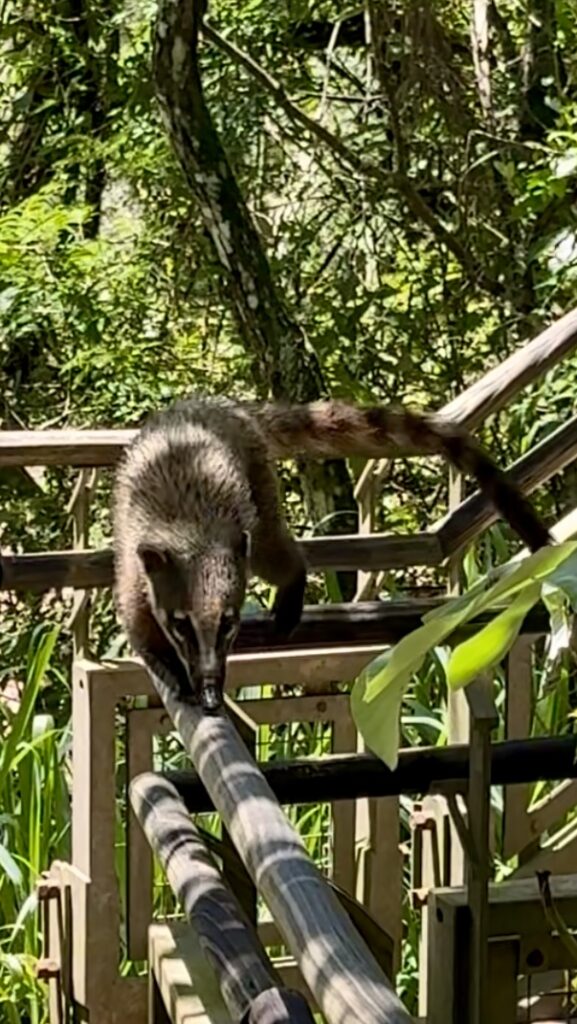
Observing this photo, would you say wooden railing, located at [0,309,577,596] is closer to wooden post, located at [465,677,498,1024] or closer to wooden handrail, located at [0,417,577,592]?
wooden handrail, located at [0,417,577,592]

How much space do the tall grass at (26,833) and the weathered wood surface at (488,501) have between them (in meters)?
0.65

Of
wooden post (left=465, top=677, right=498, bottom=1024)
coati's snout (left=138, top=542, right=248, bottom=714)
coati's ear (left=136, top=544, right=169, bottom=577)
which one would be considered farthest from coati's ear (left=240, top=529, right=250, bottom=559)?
wooden post (left=465, top=677, right=498, bottom=1024)

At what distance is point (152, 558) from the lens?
83.8 inches

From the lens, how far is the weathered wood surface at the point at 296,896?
2.43 ft

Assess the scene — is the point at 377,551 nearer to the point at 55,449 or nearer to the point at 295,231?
the point at 55,449

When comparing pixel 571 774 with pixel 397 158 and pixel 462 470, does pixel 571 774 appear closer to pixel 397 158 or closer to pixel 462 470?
pixel 462 470

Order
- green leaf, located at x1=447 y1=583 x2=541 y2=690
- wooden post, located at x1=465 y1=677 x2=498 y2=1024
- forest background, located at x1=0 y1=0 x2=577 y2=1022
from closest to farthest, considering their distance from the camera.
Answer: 1. green leaf, located at x1=447 y1=583 x2=541 y2=690
2. wooden post, located at x1=465 y1=677 x2=498 y2=1024
3. forest background, located at x1=0 y1=0 x2=577 y2=1022

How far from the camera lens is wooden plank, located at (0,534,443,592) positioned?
2.03 metres

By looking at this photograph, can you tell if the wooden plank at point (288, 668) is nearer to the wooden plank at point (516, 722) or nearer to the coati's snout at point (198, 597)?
the coati's snout at point (198, 597)

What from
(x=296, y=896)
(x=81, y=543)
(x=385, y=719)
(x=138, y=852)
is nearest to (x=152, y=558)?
(x=81, y=543)

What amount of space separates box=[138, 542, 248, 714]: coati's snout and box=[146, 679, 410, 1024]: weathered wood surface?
77 cm

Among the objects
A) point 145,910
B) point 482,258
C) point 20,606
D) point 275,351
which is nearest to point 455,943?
point 145,910

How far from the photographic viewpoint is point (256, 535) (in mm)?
2396

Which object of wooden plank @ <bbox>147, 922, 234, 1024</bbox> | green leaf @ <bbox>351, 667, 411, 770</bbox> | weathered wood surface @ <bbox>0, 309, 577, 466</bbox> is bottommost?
wooden plank @ <bbox>147, 922, 234, 1024</bbox>
